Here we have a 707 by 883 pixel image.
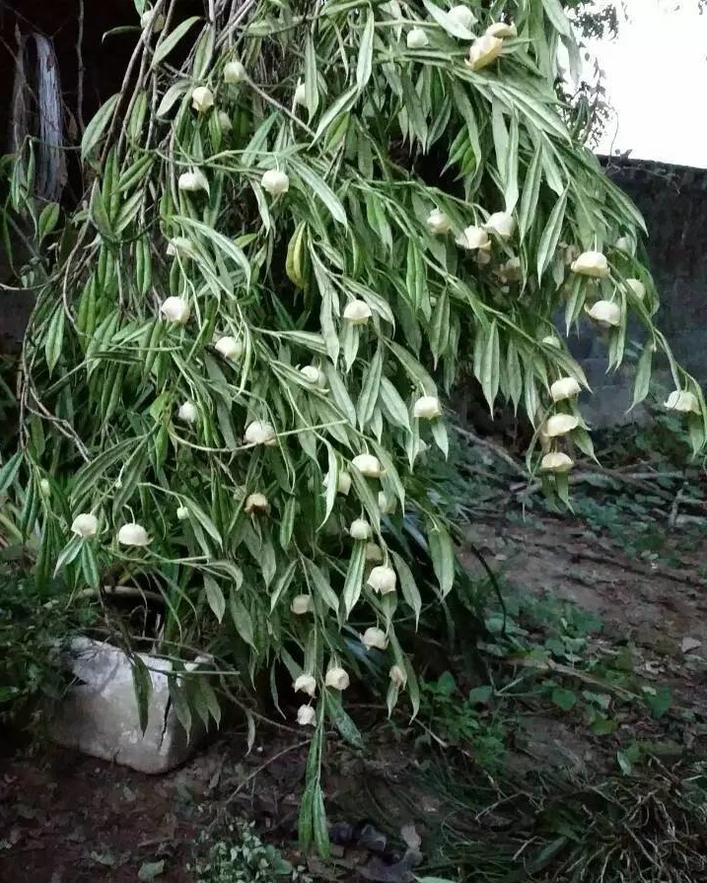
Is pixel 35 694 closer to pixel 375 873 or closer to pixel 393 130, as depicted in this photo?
pixel 375 873

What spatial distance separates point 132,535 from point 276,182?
43 cm

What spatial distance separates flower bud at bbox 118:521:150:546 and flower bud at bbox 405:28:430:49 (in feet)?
2.02

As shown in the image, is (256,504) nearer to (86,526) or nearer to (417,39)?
(86,526)

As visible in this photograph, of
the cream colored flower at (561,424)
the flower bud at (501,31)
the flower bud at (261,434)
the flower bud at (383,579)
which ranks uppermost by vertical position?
the flower bud at (501,31)

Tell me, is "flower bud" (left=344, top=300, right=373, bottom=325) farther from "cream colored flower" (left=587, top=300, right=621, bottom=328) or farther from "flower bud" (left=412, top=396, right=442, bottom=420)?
"cream colored flower" (left=587, top=300, right=621, bottom=328)

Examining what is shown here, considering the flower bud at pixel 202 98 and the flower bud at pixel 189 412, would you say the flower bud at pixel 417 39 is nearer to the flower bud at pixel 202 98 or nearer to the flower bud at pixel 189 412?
the flower bud at pixel 202 98

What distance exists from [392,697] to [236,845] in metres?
0.48

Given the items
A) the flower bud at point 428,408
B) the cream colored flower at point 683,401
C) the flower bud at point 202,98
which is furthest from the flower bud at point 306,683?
the flower bud at point 202,98

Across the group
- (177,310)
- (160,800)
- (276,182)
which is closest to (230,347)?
(177,310)

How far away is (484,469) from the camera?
11.4 feet

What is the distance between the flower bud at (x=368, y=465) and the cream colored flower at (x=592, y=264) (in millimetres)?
291

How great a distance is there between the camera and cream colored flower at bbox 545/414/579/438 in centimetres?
95

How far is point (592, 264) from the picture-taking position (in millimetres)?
871

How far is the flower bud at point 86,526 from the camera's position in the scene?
3.20ft
